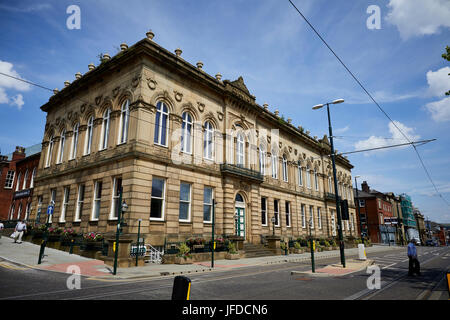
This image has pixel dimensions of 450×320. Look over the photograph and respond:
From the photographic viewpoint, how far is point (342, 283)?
1016 centimetres

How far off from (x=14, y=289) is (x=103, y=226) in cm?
1000

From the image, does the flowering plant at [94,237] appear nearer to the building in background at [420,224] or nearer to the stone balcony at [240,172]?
the stone balcony at [240,172]

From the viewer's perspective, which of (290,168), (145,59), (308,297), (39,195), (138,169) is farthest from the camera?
(290,168)

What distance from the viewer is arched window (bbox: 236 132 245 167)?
25544 millimetres

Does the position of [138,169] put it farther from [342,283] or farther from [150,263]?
[342,283]

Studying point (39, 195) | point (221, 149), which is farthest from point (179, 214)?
point (39, 195)

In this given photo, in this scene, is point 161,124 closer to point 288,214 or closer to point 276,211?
point 276,211

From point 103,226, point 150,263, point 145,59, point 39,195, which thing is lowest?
point 150,263

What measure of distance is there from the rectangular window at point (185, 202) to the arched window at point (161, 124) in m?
3.43

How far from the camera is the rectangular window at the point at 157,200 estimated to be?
17.8 metres

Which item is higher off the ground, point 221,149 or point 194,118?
point 194,118

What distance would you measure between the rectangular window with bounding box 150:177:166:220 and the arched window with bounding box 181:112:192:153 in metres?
3.43
